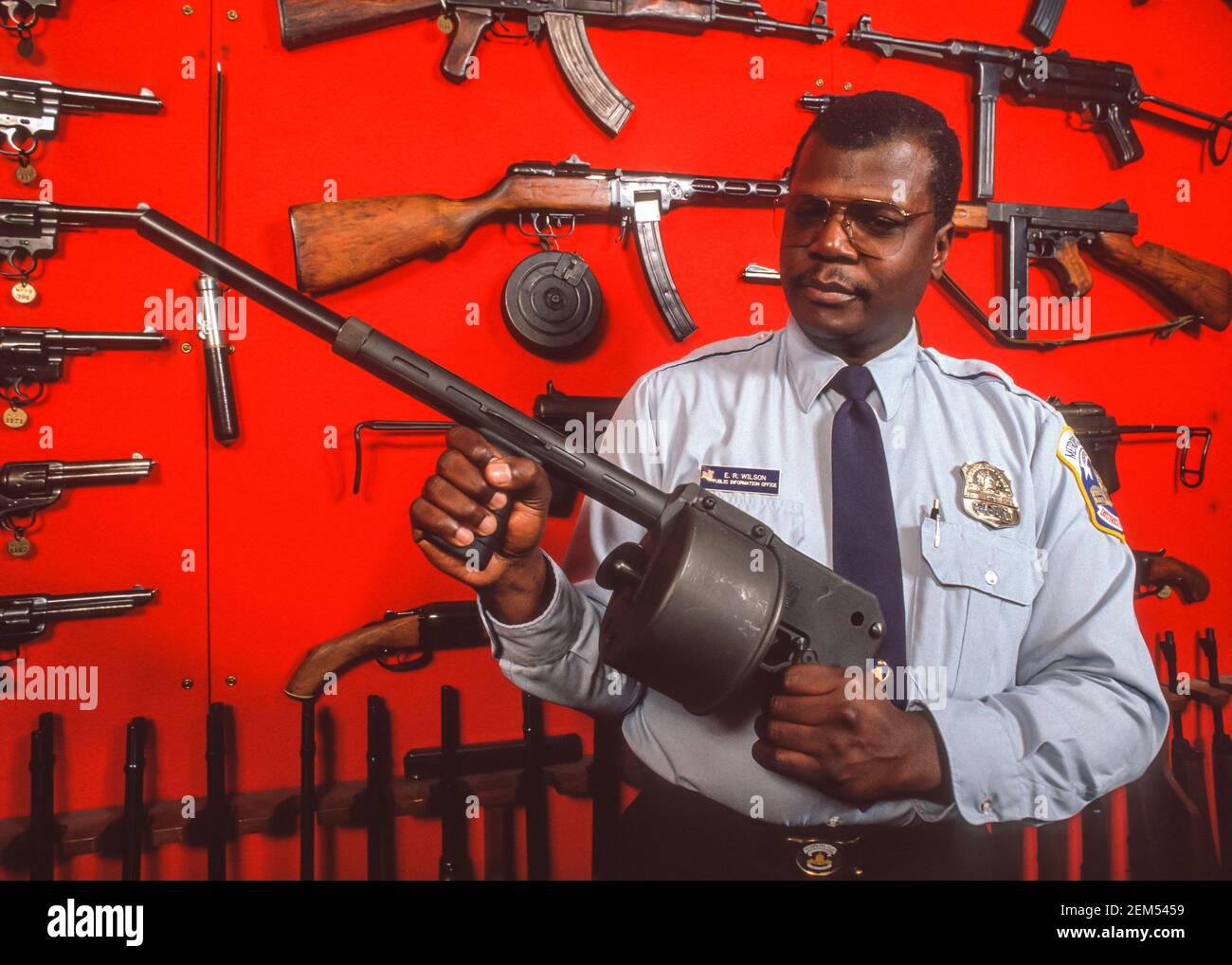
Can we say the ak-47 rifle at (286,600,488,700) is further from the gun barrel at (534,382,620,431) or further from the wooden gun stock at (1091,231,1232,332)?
the wooden gun stock at (1091,231,1232,332)

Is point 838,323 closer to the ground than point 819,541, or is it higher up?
higher up

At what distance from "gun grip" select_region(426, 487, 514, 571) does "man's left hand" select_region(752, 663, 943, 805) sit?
0.42 meters

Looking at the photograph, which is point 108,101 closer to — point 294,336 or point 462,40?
point 294,336

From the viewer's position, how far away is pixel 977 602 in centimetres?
111

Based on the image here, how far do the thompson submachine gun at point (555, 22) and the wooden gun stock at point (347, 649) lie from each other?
1274 mm

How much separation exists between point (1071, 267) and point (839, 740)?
5.92 ft

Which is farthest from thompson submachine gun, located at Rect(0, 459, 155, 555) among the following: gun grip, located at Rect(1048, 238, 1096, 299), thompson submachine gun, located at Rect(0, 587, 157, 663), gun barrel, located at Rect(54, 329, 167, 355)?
gun grip, located at Rect(1048, 238, 1096, 299)

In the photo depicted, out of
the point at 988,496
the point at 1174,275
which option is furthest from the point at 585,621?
the point at 1174,275

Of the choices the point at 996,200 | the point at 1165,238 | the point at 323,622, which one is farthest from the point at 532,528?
the point at 1165,238

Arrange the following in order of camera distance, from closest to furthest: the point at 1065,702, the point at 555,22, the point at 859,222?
the point at 1065,702, the point at 859,222, the point at 555,22

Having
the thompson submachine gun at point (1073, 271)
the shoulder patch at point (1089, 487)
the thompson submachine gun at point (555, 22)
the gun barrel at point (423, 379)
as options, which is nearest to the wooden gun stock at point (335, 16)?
the thompson submachine gun at point (555, 22)

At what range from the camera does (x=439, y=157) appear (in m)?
1.71

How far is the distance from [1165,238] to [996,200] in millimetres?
641
